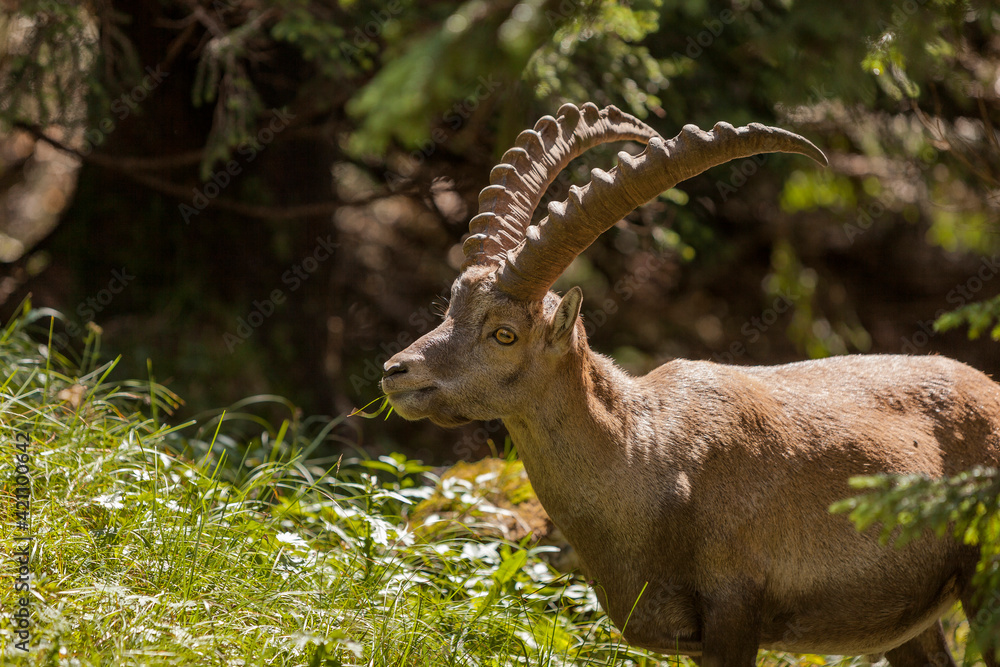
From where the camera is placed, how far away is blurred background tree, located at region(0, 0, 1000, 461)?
5887mm

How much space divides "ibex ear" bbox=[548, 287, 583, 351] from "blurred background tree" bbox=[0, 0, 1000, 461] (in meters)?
1.18

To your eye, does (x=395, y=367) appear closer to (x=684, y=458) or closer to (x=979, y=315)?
(x=684, y=458)

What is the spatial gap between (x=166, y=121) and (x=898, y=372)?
770 cm

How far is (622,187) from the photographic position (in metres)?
4.44

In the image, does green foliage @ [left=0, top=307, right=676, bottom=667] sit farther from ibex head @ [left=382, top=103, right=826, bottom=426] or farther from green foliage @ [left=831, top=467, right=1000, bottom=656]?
green foliage @ [left=831, top=467, right=1000, bottom=656]

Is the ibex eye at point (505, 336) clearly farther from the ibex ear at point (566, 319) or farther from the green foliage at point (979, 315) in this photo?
the green foliage at point (979, 315)

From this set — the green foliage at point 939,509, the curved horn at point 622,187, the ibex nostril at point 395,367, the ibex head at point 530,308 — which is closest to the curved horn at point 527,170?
the ibex head at point 530,308

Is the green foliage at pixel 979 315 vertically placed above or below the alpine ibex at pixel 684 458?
above

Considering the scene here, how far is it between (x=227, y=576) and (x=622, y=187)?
2.88 m

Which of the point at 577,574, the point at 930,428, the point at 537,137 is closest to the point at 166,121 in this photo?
A: the point at 537,137

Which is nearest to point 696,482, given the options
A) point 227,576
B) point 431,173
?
point 227,576

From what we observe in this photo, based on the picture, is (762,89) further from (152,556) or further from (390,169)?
(152,556)

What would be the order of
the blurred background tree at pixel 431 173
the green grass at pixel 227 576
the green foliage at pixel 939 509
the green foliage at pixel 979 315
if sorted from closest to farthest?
the green foliage at pixel 939 509 < the green foliage at pixel 979 315 < the green grass at pixel 227 576 < the blurred background tree at pixel 431 173

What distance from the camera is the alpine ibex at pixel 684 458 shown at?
4.48 metres
